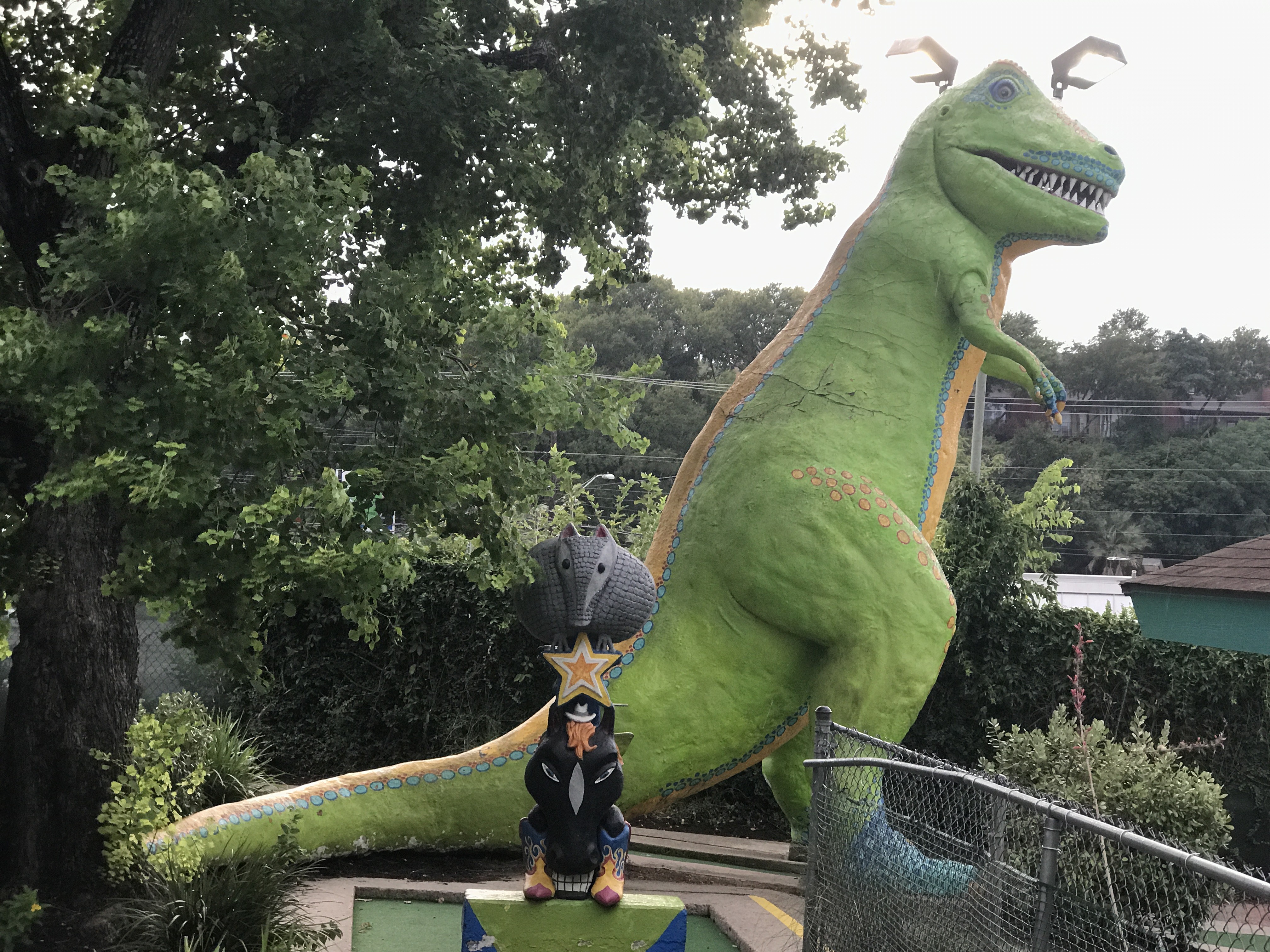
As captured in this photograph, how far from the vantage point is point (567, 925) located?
159 inches

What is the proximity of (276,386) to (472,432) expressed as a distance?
0.82 meters

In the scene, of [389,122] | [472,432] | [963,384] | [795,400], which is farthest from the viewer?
[963,384]

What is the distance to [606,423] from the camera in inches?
178

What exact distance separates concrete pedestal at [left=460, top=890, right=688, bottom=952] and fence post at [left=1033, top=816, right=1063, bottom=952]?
1.72m

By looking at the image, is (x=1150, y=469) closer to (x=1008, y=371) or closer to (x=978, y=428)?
(x=978, y=428)

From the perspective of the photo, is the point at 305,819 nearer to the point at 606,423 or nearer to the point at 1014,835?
the point at 606,423

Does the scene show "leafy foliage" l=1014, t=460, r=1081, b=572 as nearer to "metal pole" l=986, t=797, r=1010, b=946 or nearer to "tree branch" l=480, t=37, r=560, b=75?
"tree branch" l=480, t=37, r=560, b=75

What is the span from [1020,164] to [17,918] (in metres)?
5.77

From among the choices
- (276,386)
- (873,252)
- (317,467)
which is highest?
(873,252)

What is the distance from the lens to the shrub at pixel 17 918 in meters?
3.98

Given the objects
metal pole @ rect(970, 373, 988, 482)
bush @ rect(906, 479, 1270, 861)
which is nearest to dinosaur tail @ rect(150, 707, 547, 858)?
bush @ rect(906, 479, 1270, 861)

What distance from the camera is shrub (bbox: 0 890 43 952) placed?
3977 millimetres

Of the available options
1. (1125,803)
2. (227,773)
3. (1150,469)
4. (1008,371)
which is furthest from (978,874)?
(1150,469)

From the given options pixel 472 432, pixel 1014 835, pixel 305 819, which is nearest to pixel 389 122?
pixel 472 432
